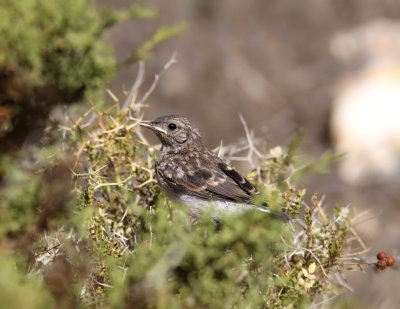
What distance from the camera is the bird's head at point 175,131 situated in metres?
6.32

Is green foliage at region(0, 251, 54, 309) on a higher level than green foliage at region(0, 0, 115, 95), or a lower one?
higher

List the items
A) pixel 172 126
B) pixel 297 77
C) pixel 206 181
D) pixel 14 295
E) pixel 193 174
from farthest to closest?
pixel 297 77 → pixel 172 126 → pixel 193 174 → pixel 206 181 → pixel 14 295

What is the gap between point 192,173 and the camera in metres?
6.00

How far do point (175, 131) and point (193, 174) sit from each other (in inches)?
23.8

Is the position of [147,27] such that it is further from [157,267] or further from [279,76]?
[157,267]

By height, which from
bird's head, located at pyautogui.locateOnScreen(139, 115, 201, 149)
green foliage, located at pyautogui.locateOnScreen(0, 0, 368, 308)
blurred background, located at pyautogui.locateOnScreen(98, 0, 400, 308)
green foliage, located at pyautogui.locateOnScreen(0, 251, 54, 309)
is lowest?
blurred background, located at pyautogui.locateOnScreen(98, 0, 400, 308)

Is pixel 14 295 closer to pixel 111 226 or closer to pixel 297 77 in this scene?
pixel 111 226

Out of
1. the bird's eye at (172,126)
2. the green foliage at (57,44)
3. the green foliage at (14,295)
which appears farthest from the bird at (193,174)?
the green foliage at (14,295)

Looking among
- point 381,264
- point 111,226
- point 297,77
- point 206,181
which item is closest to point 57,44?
point 111,226

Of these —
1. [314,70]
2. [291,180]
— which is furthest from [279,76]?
[291,180]

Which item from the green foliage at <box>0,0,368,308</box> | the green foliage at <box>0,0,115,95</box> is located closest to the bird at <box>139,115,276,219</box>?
the green foliage at <box>0,0,368,308</box>

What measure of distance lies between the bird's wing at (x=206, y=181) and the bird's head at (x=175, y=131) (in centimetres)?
41

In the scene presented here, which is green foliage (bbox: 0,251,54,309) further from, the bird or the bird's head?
the bird's head

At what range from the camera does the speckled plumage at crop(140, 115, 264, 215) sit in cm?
544
